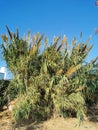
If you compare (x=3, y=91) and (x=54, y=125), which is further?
(x=3, y=91)

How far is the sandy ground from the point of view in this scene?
651cm

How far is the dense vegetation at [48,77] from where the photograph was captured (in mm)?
6965

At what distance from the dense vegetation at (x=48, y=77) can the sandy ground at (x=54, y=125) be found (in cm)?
23

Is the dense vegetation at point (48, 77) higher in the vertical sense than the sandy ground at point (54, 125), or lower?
higher

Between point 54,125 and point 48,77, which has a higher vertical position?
point 48,77

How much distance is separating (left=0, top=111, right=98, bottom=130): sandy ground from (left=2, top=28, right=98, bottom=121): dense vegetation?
23 centimetres

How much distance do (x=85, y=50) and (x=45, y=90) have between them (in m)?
1.84

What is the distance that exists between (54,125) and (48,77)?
140cm

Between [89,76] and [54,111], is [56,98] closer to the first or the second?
[54,111]

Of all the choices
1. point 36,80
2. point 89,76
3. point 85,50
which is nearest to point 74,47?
point 85,50

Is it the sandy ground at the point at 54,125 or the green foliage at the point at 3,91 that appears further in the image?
the green foliage at the point at 3,91

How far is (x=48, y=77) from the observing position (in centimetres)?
719

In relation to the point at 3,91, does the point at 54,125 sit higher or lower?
lower

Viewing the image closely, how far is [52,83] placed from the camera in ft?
23.2
